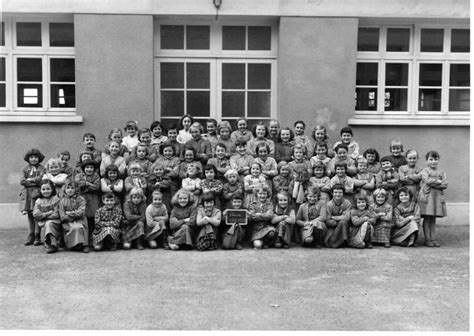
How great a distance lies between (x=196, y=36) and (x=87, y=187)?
10.4ft

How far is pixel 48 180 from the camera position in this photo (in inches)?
296

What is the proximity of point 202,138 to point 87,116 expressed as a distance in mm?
1939

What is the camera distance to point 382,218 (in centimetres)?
766

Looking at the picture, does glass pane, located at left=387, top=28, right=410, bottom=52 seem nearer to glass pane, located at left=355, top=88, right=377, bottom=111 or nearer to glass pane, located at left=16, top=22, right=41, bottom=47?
glass pane, located at left=355, top=88, right=377, bottom=111

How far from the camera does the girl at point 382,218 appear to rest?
25.1ft

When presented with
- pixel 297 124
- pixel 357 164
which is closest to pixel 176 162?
pixel 297 124

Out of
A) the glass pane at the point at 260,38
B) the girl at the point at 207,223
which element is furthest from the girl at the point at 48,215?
the glass pane at the point at 260,38

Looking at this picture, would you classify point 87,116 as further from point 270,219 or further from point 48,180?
point 270,219

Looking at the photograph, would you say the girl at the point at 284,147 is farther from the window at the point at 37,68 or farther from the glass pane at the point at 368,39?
the window at the point at 37,68

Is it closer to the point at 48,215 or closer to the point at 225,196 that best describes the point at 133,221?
the point at 48,215

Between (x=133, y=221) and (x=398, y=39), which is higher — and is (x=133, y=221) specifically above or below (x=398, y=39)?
below

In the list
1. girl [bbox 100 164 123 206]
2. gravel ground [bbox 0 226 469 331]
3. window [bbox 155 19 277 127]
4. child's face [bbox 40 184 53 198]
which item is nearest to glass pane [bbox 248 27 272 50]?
window [bbox 155 19 277 127]

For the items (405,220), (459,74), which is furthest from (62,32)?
(459,74)

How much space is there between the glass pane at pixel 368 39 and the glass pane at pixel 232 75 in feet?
6.10
